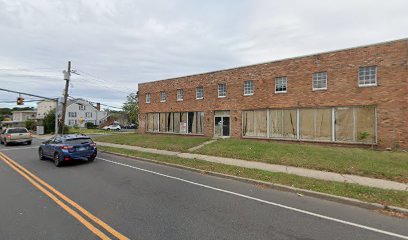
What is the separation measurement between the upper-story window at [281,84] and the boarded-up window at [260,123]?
6.47 ft

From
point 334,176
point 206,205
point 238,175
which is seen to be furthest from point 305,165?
point 206,205

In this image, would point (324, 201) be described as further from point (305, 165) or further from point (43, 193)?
point (43, 193)

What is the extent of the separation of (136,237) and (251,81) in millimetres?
17398

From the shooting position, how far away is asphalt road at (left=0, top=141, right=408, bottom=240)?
4.52 metres

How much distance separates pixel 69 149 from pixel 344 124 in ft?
51.7

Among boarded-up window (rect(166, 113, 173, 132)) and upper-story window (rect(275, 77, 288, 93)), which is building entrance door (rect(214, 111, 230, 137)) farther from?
boarded-up window (rect(166, 113, 173, 132))

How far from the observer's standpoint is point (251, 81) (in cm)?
2019

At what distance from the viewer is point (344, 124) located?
51.9 feet

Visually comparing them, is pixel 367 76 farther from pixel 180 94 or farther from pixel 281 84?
pixel 180 94

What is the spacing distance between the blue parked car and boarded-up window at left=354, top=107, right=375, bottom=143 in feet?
50.2

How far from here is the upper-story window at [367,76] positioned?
48.5ft

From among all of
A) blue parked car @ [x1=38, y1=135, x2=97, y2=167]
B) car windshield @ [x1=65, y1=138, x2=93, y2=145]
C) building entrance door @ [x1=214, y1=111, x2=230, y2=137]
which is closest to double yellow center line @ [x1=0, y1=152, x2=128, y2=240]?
blue parked car @ [x1=38, y1=135, x2=97, y2=167]

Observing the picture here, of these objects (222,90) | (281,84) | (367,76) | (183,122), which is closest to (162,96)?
(183,122)

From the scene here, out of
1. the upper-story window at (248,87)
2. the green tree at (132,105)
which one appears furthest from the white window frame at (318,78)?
the green tree at (132,105)
